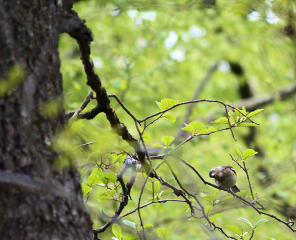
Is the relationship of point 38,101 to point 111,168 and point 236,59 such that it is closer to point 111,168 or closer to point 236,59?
point 111,168

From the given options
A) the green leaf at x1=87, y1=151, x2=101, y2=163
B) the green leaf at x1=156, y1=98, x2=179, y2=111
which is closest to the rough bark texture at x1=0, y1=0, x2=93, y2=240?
the green leaf at x1=87, y1=151, x2=101, y2=163

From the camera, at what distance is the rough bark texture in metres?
0.81

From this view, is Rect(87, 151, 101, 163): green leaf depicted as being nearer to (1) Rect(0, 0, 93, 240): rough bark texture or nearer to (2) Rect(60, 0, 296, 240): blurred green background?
(1) Rect(0, 0, 93, 240): rough bark texture

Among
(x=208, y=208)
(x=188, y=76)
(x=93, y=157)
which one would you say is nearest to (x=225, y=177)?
(x=208, y=208)

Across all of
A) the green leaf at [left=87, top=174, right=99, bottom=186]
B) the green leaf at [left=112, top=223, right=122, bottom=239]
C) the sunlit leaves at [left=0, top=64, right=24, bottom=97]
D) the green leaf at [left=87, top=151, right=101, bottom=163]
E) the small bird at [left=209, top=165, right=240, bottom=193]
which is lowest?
the small bird at [left=209, top=165, right=240, bottom=193]

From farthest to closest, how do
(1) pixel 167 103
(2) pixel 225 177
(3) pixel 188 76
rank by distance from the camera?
(3) pixel 188 76 < (2) pixel 225 177 < (1) pixel 167 103

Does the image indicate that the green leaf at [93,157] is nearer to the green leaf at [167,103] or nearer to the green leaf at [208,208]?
the green leaf at [167,103]

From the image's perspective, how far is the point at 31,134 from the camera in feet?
2.84

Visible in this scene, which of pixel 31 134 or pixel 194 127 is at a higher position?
pixel 31 134

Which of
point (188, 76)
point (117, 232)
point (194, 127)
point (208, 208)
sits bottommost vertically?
point (188, 76)

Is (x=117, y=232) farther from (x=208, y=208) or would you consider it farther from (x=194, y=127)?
(x=194, y=127)

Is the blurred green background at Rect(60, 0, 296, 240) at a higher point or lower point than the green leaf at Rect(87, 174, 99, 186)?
lower

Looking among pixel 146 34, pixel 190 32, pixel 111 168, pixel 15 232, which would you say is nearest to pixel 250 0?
pixel 111 168

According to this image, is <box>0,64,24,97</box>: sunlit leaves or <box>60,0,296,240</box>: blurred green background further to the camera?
<box>60,0,296,240</box>: blurred green background
